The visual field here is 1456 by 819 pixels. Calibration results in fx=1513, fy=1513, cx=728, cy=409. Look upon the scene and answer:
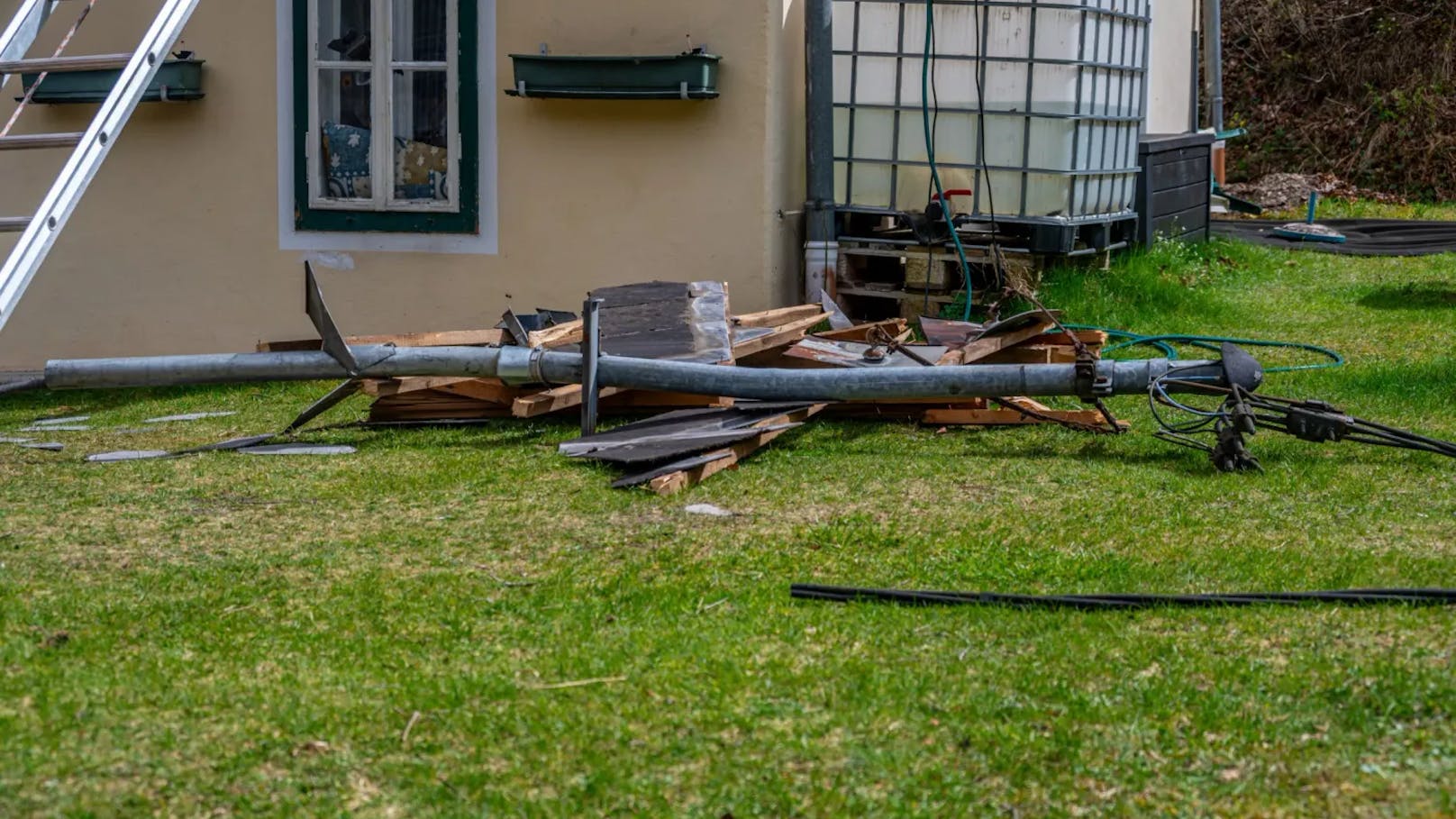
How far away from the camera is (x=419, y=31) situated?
8.77 metres

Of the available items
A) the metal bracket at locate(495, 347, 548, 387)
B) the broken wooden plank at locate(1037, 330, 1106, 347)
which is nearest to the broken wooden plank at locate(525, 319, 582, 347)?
the metal bracket at locate(495, 347, 548, 387)

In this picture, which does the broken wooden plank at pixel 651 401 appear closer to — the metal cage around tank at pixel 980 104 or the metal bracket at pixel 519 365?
the metal bracket at pixel 519 365

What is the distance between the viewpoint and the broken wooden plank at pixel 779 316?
7.46 metres

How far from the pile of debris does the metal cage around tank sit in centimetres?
155

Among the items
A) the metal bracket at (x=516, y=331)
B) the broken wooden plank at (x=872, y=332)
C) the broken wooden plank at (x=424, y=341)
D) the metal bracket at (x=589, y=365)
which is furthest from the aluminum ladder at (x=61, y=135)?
the broken wooden plank at (x=872, y=332)

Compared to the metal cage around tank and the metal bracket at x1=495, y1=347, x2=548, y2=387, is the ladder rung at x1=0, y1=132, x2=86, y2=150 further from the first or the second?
the metal cage around tank

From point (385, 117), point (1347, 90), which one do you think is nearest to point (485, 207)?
point (385, 117)

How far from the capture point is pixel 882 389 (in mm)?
6012

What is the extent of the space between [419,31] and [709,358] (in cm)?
344

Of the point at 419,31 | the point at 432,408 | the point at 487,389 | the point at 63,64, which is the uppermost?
the point at 419,31

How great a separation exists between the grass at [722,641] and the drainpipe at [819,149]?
2.73 metres

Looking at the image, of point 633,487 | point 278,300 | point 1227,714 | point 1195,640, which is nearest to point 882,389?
point 633,487

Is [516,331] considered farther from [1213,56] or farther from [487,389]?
[1213,56]

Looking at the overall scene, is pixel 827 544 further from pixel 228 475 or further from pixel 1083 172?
pixel 1083 172
